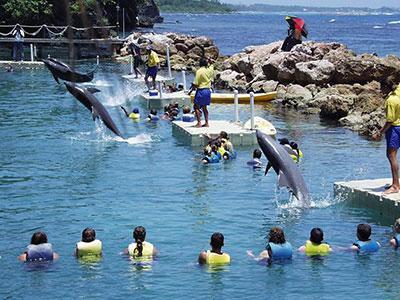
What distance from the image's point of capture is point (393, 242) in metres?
12.6

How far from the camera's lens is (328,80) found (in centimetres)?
3475

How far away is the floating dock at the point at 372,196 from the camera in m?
14.3

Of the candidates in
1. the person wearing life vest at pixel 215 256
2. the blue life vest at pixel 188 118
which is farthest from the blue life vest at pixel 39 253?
the blue life vest at pixel 188 118

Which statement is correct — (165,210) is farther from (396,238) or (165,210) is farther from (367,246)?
(396,238)

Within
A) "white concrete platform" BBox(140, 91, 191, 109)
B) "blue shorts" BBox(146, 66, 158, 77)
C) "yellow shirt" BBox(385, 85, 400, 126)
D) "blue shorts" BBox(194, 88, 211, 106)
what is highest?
"yellow shirt" BBox(385, 85, 400, 126)

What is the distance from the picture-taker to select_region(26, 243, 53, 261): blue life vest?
38.6 ft

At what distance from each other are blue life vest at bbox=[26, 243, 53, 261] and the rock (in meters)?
24.4

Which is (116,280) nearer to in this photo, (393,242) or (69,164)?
(393,242)

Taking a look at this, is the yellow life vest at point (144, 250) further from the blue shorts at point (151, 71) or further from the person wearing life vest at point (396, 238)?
the blue shorts at point (151, 71)

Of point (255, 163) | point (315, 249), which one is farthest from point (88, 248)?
point (255, 163)

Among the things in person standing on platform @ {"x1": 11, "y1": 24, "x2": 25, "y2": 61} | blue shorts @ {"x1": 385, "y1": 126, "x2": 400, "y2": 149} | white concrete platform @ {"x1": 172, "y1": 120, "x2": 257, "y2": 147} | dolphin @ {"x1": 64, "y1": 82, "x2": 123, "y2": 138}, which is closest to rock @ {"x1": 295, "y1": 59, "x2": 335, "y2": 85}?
white concrete platform @ {"x1": 172, "y1": 120, "x2": 257, "y2": 147}

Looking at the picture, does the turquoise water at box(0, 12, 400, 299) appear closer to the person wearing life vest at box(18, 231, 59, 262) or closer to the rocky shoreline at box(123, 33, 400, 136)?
the person wearing life vest at box(18, 231, 59, 262)

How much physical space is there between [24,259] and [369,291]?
5063 millimetres

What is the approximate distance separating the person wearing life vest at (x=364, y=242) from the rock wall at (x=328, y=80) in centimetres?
1513
